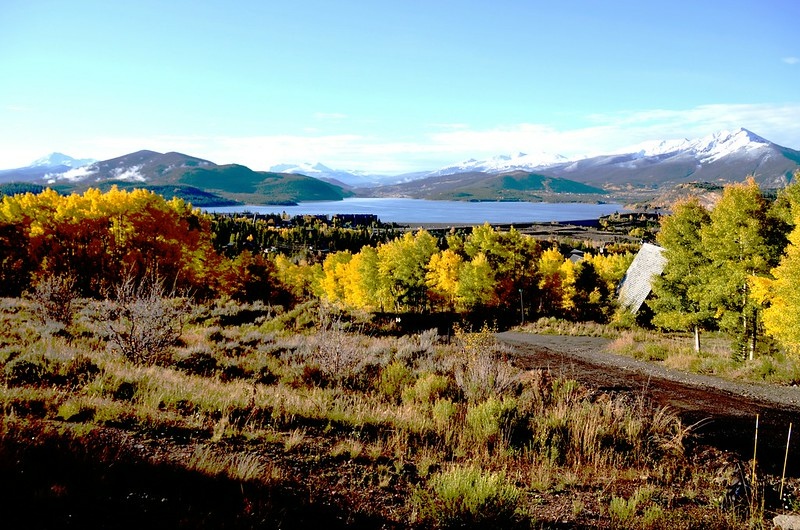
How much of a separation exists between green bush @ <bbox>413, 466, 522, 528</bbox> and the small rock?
304 cm

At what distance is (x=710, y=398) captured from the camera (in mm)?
12047

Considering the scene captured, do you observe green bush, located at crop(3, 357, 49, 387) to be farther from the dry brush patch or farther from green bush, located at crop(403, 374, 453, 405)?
green bush, located at crop(403, 374, 453, 405)

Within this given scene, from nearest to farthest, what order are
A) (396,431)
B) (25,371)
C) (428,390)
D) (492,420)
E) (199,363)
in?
(396,431), (492,420), (25,371), (428,390), (199,363)

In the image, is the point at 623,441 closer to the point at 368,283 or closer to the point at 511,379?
the point at 511,379

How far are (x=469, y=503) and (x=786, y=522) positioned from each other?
149 inches

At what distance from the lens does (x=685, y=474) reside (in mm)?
6918

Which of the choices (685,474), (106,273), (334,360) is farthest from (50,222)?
(685,474)

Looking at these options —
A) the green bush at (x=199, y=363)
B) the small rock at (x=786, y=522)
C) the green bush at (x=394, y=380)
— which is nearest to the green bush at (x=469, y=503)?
the small rock at (x=786, y=522)

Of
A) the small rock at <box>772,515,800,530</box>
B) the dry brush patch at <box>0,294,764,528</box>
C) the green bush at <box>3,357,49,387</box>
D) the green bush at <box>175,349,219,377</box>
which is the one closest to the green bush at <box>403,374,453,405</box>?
the dry brush patch at <box>0,294,764,528</box>

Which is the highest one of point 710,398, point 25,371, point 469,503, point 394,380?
point 469,503

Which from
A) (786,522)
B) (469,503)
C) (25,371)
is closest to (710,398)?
(786,522)

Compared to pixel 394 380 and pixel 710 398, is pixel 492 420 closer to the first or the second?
pixel 394 380

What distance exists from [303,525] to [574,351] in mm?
19722

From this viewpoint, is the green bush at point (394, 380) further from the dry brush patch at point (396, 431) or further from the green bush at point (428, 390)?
the green bush at point (428, 390)
